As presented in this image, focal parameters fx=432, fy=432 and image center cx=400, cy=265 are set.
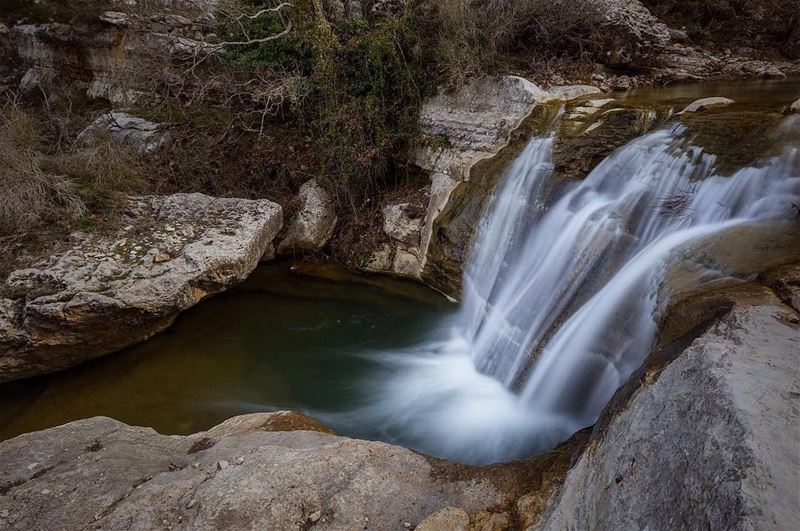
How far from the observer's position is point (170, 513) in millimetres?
Result: 2801

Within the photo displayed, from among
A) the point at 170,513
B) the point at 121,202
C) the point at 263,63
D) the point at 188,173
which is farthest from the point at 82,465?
the point at 263,63

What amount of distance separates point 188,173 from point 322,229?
297 centimetres

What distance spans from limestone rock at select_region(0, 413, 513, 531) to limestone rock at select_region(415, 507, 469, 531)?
0.09 ft

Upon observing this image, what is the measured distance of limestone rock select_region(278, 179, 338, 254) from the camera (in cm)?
801

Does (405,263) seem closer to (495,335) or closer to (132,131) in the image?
(495,335)

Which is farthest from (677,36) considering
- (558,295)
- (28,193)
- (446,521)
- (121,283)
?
(28,193)

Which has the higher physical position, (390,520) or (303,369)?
(390,520)

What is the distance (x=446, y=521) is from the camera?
2.63 meters

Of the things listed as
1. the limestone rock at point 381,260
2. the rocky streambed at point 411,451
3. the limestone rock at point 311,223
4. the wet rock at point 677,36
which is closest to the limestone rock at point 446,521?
the rocky streambed at point 411,451

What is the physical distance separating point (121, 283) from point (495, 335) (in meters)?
4.83

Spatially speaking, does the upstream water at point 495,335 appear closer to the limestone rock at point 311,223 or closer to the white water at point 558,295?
the white water at point 558,295

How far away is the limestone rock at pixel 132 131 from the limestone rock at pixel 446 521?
29.4ft

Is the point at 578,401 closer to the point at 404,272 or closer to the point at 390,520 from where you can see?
the point at 390,520

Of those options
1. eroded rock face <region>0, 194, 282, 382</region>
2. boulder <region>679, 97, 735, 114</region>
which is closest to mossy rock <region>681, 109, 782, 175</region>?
boulder <region>679, 97, 735, 114</region>
